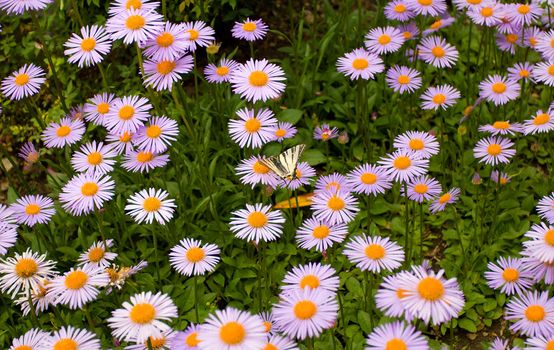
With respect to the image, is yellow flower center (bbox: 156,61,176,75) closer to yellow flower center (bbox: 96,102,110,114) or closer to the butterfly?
yellow flower center (bbox: 96,102,110,114)

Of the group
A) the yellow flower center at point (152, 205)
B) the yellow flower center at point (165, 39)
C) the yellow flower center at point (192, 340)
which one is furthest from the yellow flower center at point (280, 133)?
the yellow flower center at point (192, 340)

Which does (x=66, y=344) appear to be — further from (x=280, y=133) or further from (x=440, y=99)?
(x=440, y=99)

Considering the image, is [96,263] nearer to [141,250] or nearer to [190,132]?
[141,250]

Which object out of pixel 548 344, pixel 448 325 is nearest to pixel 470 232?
pixel 448 325

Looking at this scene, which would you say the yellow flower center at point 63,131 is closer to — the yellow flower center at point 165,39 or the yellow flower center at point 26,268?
the yellow flower center at point 165,39

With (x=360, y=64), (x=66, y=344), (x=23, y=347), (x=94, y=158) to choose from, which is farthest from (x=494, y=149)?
(x=23, y=347)

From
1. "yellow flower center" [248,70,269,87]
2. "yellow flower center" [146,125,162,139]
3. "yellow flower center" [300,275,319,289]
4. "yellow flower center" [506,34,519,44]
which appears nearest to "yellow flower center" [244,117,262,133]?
"yellow flower center" [248,70,269,87]
